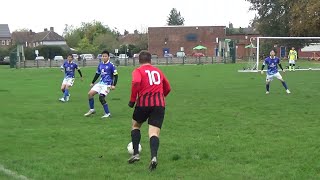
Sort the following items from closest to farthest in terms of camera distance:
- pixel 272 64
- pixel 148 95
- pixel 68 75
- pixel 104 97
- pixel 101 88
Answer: pixel 148 95 < pixel 104 97 < pixel 101 88 < pixel 68 75 < pixel 272 64

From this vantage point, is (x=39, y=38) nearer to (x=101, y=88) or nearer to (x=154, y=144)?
(x=101, y=88)

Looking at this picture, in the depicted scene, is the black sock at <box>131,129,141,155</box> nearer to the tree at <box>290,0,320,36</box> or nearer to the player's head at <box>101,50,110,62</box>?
the player's head at <box>101,50,110,62</box>

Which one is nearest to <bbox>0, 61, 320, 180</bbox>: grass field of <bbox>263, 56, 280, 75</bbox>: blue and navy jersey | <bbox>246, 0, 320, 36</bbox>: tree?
<bbox>263, 56, 280, 75</bbox>: blue and navy jersey

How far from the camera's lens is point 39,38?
144 meters

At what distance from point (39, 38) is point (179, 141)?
455ft

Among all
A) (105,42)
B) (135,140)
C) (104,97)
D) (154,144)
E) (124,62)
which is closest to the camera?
(154,144)

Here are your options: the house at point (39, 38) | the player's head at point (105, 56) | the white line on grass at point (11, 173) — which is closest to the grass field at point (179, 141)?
the white line on grass at point (11, 173)

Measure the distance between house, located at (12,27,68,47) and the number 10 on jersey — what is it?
127 m

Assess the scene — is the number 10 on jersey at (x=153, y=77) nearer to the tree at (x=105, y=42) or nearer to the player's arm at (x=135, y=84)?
the player's arm at (x=135, y=84)

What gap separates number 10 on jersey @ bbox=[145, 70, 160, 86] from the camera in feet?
26.6

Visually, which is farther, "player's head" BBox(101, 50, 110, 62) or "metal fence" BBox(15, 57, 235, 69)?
"metal fence" BBox(15, 57, 235, 69)

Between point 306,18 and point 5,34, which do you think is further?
point 5,34

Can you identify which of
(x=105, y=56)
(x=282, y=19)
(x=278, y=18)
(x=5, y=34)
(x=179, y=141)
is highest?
(x=5, y=34)

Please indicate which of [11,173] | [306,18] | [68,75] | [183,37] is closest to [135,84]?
[11,173]
